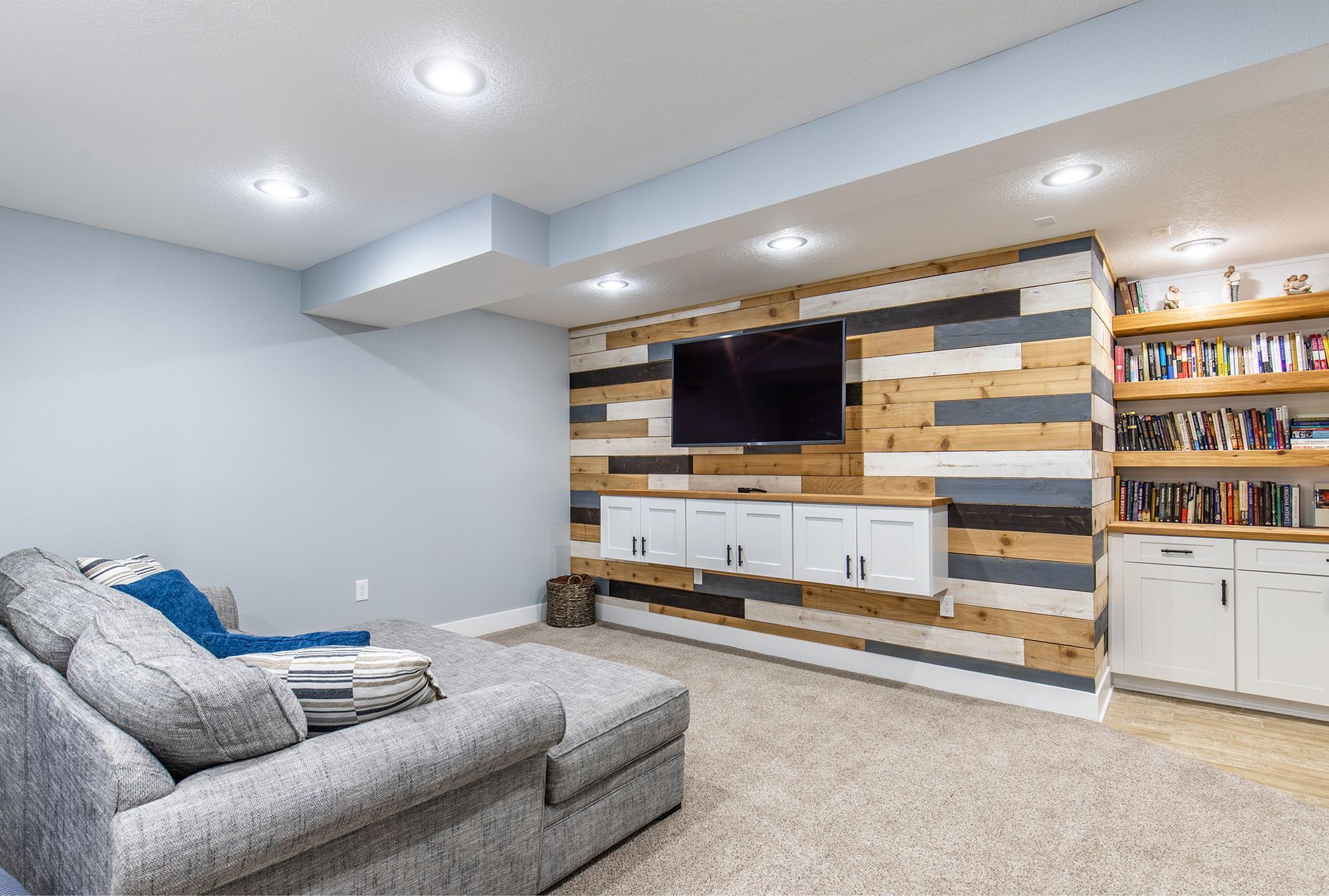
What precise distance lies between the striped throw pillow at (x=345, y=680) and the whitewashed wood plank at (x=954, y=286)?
124 inches

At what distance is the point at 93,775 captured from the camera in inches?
48.0

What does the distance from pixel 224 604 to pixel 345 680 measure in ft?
6.20

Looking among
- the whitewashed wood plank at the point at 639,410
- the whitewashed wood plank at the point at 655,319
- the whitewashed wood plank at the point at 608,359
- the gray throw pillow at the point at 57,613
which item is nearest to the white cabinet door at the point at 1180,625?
the whitewashed wood plank at the point at 655,319

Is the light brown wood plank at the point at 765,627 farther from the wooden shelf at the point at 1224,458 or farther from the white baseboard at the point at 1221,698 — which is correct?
the wooden shelf at the point at 1224,458

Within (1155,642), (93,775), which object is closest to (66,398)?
(93,775)

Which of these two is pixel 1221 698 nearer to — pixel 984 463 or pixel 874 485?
pixel 984 463

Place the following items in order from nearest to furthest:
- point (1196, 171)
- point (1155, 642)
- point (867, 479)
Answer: point (1196, 171) → point (1155, 642) → point (867, 479)

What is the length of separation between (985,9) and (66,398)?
12.4 ft

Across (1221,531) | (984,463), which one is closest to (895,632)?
(984,463)

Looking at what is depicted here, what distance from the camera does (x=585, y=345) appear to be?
5262mm

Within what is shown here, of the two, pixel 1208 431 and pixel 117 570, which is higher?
pixel 1208 431

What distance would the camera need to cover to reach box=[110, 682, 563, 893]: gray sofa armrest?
1.11 m

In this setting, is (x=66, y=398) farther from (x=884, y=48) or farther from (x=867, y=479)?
(x=867, y=479)

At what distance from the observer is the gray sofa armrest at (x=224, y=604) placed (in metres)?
2.89
